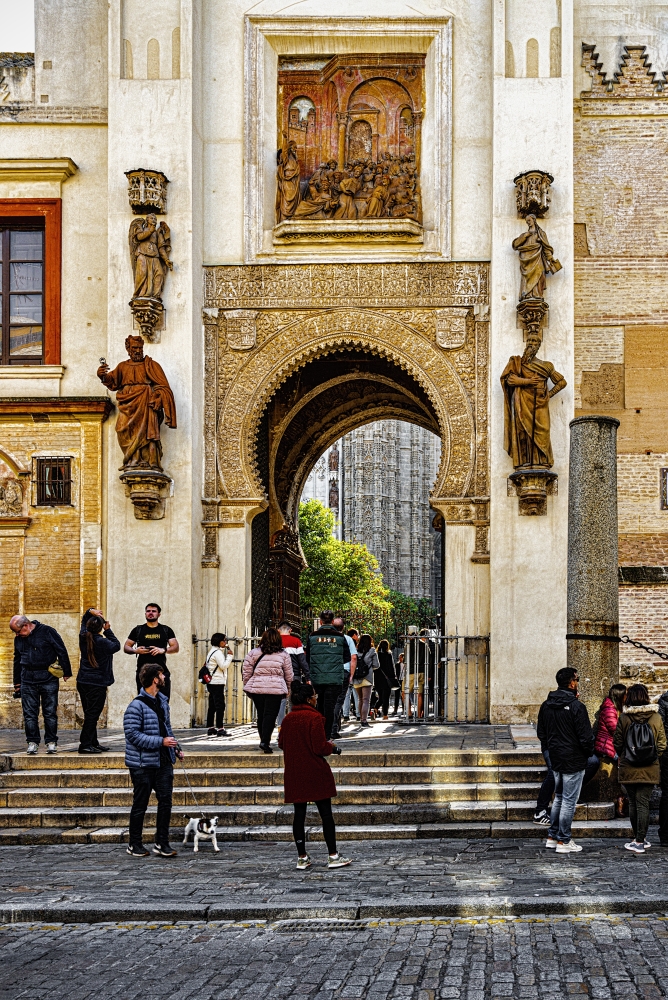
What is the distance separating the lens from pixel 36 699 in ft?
47.9

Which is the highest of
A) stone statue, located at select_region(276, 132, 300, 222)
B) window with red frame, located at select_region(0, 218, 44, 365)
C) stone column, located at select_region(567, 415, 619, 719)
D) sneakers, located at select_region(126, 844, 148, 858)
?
stone statue, located at select_region(276, 132, 300, 222)

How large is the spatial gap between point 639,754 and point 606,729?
0.93 meters

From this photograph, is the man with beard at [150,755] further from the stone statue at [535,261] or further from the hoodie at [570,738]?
the stone statue at [535,261]

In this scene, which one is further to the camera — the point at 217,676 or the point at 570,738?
the point at 217,676

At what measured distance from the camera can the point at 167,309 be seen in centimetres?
1919

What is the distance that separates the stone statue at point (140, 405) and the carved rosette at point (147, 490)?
0.13m

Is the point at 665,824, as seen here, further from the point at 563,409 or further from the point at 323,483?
the point at 323,483

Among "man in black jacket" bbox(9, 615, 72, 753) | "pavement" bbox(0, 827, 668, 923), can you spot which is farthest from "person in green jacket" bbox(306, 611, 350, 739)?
"pavement" bbox(0, 827, 668, 923)

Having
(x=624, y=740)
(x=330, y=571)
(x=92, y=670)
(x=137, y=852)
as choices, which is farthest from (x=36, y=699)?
Answer: (x=330, y=571)

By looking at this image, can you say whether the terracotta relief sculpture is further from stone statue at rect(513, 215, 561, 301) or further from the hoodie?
the hoodie

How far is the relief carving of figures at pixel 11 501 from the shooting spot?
19312 millimetres

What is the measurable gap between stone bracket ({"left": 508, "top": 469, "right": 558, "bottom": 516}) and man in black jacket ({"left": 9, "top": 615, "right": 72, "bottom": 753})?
22.2ft

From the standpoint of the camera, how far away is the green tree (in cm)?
5475

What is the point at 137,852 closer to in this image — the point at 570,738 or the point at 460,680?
the point at 570,738
